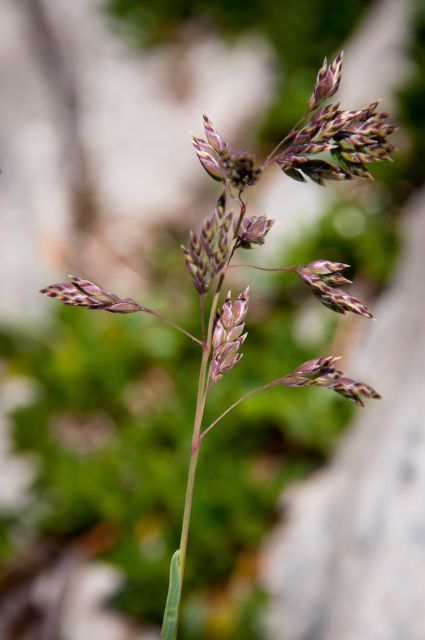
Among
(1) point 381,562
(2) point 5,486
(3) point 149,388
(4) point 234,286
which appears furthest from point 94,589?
(4) point 234,286

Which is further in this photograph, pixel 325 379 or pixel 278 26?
pixel 278 26

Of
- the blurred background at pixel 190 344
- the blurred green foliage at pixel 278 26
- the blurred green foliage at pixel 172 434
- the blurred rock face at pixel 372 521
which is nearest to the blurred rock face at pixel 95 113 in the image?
the blurred background at pixel 190 344

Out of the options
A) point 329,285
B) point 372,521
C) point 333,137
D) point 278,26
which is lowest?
point 372,521

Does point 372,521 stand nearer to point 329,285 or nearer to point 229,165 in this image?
point 329,285

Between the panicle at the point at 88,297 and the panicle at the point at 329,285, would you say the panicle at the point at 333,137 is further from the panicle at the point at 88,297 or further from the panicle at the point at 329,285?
the panicle at the point at 88,297

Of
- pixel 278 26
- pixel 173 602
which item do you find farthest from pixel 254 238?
pixel 278 26

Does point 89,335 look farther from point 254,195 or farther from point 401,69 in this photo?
point 401,69

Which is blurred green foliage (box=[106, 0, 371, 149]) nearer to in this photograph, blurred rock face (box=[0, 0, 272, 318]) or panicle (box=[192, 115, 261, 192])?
blurred rock face (box=[0, 0, 272, 318])
